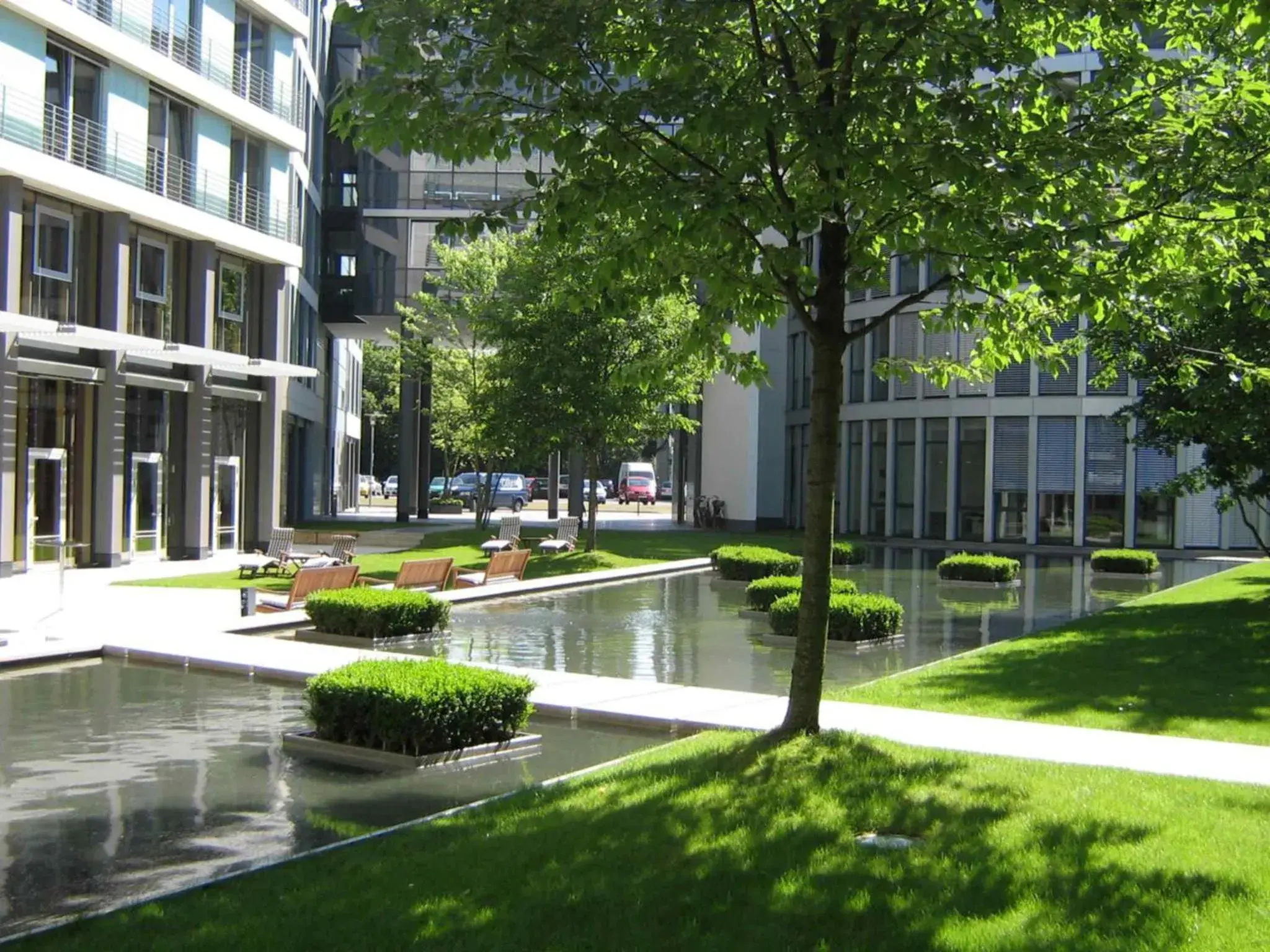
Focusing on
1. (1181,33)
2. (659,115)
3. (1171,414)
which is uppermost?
(1181,33)

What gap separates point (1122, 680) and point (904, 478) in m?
34.5

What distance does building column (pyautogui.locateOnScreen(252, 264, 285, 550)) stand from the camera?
3616cm

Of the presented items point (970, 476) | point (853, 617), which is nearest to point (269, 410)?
point (853, 617)

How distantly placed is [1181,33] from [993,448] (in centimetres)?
3763

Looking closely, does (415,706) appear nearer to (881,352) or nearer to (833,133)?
(833,133)

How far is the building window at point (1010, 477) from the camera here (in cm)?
4516

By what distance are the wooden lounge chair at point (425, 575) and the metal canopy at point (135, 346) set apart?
8499mm

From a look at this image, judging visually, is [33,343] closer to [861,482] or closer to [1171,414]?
[1171,414]

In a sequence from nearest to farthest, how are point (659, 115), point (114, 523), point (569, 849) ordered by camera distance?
point (569, 849) < point (659, 115) < point (114, 523)

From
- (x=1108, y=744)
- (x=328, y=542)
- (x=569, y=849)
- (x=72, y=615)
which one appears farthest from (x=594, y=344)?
(x=569, y=849)

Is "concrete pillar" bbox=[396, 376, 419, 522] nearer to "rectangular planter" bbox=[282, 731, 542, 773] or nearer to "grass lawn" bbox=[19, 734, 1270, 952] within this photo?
"rectangular planter" bbox=[282, 731, 542, 773]

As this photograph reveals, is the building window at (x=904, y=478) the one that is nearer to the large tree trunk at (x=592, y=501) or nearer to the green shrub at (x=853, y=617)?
the large tree trunk at (x=592, y=501)

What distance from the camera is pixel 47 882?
701 centimetres

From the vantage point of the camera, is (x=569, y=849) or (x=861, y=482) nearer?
(x=569, y=849)
